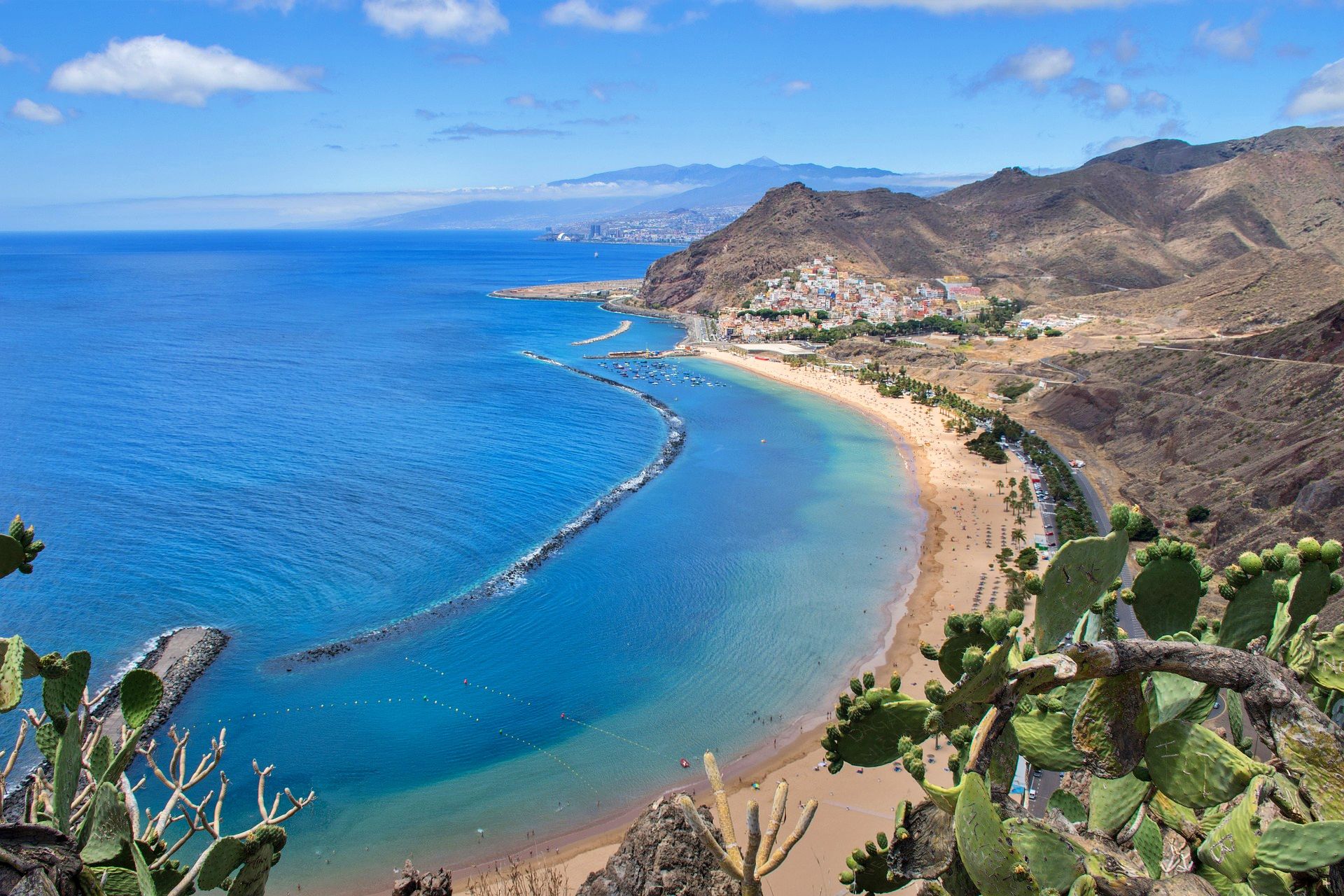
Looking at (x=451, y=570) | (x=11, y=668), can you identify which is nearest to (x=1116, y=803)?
(x=11, y=668)

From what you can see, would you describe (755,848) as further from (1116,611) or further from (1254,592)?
(1116,611)

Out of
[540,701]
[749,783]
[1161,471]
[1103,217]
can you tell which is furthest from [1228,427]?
[1103,217]

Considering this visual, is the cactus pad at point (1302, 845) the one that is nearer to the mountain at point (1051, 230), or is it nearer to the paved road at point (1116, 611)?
the paved road at point (1116, 611)

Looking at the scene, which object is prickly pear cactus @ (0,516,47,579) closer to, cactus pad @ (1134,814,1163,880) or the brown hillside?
cactus pad @ (1134,814,1163,880)

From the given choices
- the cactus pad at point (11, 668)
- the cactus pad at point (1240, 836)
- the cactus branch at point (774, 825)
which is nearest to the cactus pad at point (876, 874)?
the cactus branch at point (774, 825)

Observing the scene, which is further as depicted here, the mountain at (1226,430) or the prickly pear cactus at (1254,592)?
the mountain at (1226,430)

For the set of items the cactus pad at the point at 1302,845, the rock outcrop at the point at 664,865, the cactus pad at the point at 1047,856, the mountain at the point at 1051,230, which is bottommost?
the rock outcrop at the point at 664,865
